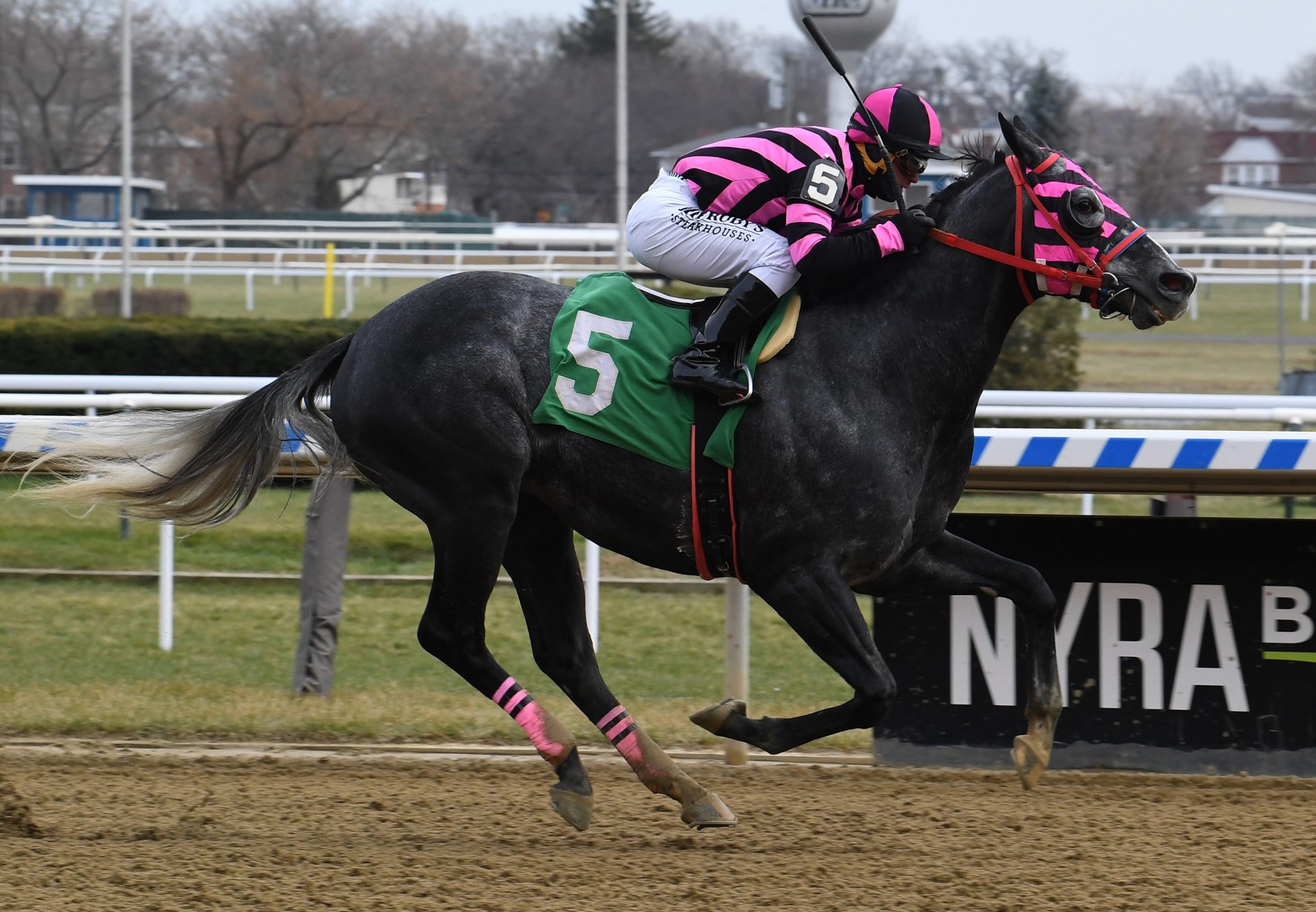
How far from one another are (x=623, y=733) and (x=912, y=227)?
144 cm

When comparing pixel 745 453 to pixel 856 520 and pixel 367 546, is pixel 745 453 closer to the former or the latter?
pixel 856 520

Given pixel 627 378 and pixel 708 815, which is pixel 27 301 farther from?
pixel 708 815

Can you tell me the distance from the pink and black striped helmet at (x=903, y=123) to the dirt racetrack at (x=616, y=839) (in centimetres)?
169

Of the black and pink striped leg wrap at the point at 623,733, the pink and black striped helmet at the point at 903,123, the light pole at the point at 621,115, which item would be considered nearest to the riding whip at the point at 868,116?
the pink and black striped helmet at the point at 903,123

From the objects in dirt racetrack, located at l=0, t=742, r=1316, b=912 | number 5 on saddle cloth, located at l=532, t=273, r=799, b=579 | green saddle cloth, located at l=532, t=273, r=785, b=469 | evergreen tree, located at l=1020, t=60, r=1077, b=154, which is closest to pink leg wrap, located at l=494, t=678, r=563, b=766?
dirt racetrack, located at l=0, t=742, r=1316, b=912

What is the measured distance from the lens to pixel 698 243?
3832mm

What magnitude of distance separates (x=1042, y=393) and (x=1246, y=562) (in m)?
1.20

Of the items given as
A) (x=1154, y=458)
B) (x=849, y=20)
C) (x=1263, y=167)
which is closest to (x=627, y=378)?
(x=1154, y=458)

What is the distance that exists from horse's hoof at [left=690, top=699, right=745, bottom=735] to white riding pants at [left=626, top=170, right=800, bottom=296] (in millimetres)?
999

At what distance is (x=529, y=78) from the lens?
1903 inches

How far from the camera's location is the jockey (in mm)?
3682

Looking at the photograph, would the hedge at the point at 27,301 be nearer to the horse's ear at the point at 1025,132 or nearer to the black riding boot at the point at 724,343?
the black riding boot at the point at 724,343

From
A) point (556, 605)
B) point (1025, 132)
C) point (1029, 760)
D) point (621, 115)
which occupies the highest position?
point (621, 115)

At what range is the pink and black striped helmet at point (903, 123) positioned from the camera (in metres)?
3.73
